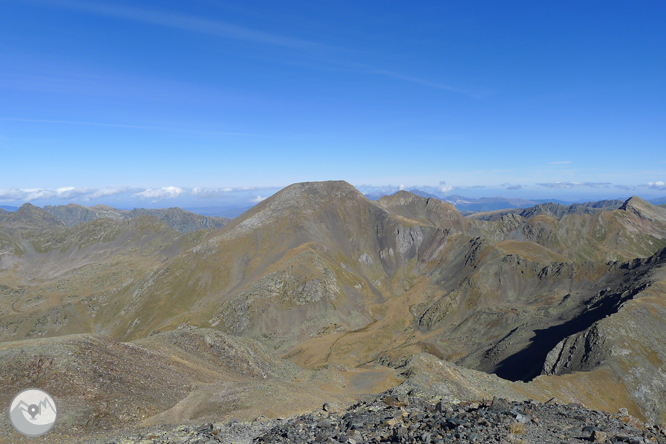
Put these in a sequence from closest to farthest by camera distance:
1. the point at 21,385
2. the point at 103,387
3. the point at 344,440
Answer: the point at 344,440
the point at 21,385
the point at 103,387

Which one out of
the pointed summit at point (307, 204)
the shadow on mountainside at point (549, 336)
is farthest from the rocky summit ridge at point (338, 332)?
the pointed summit at point (307, 204)

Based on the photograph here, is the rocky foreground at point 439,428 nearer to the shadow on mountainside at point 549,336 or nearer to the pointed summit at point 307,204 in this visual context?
the shadow on mountainside at point 549,336

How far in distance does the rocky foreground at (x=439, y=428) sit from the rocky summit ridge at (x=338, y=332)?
28 cm

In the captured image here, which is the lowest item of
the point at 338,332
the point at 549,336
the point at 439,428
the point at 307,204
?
the point at 338,332

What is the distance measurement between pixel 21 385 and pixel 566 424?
4566cm

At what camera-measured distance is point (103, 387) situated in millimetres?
32062

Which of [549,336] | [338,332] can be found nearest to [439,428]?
[549,336]

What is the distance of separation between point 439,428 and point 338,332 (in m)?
94.2

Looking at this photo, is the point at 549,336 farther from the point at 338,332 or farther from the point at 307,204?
the point at 307,204

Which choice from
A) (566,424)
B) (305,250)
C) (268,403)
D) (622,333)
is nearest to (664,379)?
(622,333)

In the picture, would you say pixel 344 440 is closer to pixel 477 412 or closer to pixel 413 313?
pixel 477 412

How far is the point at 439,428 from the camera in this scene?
2041 cm

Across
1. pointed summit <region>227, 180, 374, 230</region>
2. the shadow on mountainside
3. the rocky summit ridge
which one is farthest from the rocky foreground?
pointed summit <region>227, 180, 374, 230</region>

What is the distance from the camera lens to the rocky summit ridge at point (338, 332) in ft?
99.3
